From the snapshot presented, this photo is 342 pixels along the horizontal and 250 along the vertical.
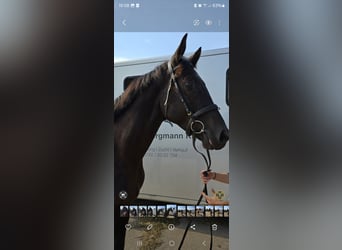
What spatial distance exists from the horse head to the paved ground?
0.20 metres

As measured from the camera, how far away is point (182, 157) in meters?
0.86

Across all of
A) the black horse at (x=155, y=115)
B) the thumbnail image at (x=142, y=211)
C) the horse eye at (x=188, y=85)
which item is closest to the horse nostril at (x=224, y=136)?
the black horse at (x=155, y=115)

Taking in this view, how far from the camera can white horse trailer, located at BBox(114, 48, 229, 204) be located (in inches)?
34.0

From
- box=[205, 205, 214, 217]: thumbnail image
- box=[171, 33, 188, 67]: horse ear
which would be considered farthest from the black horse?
box=[205, 205, 214, 217]: thumbnail image

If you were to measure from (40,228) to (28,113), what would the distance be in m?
0.29

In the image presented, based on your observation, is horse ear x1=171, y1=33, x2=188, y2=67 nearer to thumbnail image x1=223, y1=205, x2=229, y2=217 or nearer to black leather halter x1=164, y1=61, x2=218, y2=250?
black leather halter x1=164, y1=61, x2=218, y2=250

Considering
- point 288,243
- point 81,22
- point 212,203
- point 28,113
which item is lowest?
point 288,243

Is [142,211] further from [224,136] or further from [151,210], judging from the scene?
[224,136]

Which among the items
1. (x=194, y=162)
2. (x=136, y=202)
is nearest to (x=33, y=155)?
(x=136, y=202)

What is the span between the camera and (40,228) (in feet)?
2.92

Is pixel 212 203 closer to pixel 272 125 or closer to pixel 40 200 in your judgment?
pixel 272 125

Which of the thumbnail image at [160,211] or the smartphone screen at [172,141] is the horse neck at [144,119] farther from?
the thumbnail image at [160,211]

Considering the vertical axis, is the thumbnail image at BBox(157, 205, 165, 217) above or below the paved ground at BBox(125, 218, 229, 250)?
above

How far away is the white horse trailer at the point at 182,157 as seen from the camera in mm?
863
